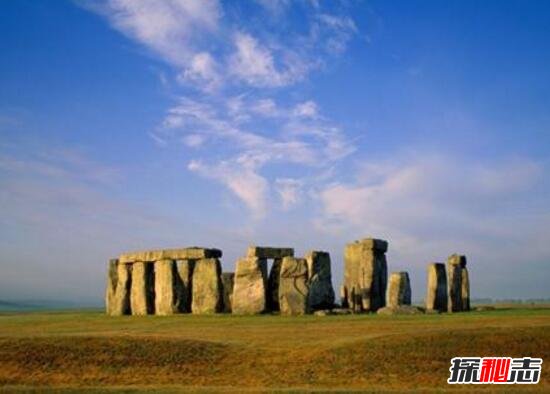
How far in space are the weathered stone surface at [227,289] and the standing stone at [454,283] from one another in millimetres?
9329

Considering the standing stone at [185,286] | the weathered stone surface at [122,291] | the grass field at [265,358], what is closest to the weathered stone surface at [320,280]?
the standing stone at [185,286]

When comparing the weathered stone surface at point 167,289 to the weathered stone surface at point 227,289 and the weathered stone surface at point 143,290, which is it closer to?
the weathered stone surface at point 143,290

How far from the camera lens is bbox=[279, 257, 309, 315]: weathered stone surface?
96.5 ft

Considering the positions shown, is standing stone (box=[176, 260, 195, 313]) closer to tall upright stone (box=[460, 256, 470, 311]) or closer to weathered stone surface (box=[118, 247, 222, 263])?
weathered stone surface (box=[118, 247, 222, 263])

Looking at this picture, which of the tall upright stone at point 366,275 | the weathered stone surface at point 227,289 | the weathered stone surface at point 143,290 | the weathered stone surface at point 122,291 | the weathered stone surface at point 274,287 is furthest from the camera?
the weathered stone surface at point 122,291

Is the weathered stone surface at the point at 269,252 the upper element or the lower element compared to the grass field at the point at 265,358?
upper

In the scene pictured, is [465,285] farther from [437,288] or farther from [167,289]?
[167,289]

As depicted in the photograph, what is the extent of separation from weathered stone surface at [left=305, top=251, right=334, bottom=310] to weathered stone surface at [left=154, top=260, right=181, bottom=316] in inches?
239

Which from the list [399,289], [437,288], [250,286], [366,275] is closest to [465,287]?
[437,288]

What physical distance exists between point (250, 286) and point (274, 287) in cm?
111

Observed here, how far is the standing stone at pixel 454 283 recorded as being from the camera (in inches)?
1267

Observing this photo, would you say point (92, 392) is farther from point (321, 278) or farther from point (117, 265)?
point (117, 265)

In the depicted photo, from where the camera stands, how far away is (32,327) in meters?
26.3

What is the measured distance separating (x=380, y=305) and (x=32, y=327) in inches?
567
